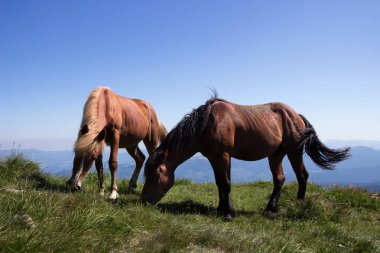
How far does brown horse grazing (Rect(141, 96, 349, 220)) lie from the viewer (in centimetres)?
754

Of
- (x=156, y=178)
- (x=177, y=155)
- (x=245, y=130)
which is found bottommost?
(x=156, y=178)

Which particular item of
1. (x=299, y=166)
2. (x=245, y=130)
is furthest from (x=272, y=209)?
(x=245, y=130)

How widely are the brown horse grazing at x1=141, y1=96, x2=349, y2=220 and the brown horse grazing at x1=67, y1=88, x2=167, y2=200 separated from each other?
129cm

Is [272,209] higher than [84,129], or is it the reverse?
[84,129]

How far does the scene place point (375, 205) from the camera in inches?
404

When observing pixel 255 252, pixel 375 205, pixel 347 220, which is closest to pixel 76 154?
pixel 255 252

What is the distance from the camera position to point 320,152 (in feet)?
30.2

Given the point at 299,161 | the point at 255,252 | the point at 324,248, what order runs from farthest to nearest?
the point at 299,161
the point at 324,248
the point at 255,252

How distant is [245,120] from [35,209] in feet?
17.0

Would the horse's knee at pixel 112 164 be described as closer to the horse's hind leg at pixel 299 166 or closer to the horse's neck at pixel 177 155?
the horse's neck at pixel 177 155

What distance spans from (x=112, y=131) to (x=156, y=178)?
2194mm

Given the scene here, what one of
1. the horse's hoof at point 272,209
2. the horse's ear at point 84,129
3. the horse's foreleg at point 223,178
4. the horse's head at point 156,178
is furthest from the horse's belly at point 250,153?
the horse's ear at point 84,129

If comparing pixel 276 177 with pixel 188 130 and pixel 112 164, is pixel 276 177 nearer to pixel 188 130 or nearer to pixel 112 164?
pixel 188 130

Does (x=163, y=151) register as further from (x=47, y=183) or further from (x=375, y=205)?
(x=375, y=205)
